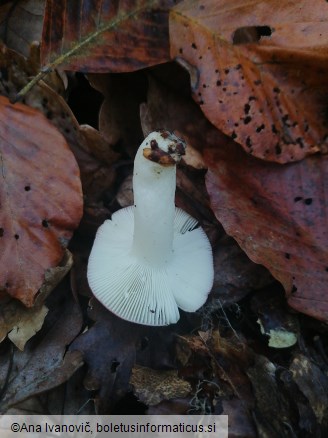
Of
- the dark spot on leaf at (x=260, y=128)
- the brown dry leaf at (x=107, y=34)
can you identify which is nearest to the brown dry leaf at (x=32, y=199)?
the brown dry leaf at (x=107, y=34)

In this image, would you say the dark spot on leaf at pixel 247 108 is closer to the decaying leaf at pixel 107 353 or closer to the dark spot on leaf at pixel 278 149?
the dark spot on leaf at pixel 278 149

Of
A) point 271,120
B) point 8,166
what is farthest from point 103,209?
point 271,120

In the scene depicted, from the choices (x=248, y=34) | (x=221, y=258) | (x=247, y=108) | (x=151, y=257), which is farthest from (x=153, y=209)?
(x=248, y=34)

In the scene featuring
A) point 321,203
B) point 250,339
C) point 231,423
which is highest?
point 321,203

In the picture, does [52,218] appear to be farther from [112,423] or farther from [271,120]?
[271,120]

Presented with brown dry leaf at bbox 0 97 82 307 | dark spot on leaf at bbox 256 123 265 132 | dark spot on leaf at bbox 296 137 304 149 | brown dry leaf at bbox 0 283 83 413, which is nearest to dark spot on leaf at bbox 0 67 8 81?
brown dry leaf at bbox 0 97 82 307

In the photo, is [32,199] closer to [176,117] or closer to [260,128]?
[176,117]

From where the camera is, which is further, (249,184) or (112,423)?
(249,184)
